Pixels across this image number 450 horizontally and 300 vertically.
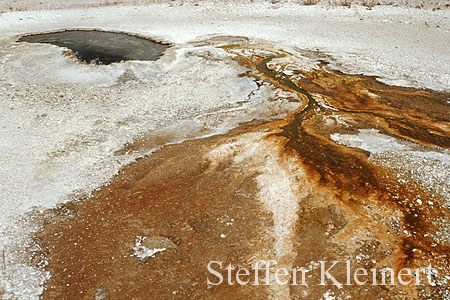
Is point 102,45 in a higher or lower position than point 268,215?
higher

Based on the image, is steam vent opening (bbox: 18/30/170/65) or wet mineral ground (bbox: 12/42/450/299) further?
steam vent opening (bbox: 18/30/170/65)

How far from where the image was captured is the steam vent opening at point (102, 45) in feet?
31.7

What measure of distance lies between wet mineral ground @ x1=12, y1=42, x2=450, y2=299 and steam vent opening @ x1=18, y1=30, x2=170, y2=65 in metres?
4.89

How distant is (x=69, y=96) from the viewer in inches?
288

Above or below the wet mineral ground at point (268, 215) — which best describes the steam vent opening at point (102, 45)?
above

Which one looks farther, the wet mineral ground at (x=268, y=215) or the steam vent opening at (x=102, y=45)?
the steam vent opening at (x=102, y=45)

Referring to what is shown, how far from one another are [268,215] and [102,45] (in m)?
8.92

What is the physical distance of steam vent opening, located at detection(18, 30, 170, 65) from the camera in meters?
9.66

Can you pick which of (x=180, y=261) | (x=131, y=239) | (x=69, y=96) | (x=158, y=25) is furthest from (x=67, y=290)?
(x=158, y=25)

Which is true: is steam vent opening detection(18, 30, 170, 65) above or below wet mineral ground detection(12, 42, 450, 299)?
above

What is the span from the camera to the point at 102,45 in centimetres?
1070

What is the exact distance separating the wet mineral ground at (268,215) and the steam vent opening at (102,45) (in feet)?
16.1

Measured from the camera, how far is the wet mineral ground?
3551 millimetres

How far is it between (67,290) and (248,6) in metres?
14.1
